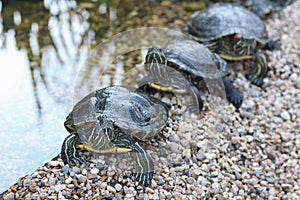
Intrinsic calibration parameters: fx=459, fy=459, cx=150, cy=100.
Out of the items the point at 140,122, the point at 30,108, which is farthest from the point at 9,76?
the point at 140,122

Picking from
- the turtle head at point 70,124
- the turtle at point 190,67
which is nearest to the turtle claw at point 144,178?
the turtle head at point 70,124

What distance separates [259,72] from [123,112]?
5.77 feet

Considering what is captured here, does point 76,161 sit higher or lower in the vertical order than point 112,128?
lower

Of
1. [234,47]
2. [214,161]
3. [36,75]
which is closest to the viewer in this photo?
[214,161]

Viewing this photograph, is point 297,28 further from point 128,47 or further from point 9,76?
point 9,76

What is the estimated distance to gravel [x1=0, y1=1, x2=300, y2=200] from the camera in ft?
9.98

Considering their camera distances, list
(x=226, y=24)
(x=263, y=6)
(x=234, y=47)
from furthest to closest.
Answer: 1. (x=263, y=6)
2. (x=226, y=24)
3. (x=234, y=47)

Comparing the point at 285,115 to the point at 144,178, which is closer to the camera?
the point at 144,178

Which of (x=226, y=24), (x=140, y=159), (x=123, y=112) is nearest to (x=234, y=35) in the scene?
(x=226, y=24)

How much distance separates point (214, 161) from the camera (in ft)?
11.4

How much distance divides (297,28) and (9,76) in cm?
319

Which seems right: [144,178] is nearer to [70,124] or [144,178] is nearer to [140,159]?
[140,159]

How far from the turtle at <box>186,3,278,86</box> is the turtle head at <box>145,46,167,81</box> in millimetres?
882

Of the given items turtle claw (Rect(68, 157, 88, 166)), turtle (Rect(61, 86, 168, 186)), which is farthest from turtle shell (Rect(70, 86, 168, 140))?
turtle claw (Rect(68, 157, 88, 166))
